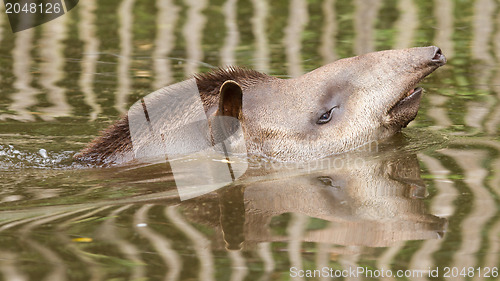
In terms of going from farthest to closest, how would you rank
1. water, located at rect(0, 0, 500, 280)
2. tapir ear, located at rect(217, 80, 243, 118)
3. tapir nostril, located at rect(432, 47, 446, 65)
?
tapir nostril, located at rect(432, 47, 446, 65), tapir ear, located at rect(217, 80, 243, 118), water, located at rect(0, 0, 500, 280)

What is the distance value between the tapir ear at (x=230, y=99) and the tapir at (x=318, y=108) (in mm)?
146

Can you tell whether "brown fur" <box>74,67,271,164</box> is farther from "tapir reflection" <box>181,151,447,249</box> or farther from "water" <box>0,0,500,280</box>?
"tapir reflection" <box>181,151,447,249</box>

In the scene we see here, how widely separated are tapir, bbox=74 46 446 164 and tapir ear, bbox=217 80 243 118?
0.48ft

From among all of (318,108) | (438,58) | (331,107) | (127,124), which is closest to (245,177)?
(318,108)

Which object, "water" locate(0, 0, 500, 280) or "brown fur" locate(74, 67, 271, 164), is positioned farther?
"brown fur" locate(74, 67, 271, 164)

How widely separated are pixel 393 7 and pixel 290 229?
9389 mm

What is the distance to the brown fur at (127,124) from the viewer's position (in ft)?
25.2

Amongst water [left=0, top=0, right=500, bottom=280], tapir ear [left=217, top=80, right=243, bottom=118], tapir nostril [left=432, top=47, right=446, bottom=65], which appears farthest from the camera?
tapir nostril [left=432, top=47, right=446, bottom=65]

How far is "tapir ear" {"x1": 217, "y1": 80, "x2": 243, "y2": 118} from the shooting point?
7175 mm

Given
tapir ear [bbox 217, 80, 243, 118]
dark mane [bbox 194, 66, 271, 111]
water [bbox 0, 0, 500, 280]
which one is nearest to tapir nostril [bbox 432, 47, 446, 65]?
water [bbox 0, 0, 500, 280]

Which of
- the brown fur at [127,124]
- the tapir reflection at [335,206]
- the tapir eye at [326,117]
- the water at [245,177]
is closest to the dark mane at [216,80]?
the brown fur at [127,124]

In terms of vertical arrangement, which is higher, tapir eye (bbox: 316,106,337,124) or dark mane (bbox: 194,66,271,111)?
dark mane (bbox: 194,66,271,111)

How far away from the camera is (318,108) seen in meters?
7.65

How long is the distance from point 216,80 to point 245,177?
1150 mm
